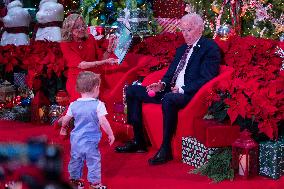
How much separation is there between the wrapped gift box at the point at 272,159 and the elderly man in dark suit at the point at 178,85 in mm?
899

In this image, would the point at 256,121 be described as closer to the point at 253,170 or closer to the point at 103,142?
the point at 253,170

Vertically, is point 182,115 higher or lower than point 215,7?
lower

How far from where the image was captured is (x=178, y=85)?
5160mm

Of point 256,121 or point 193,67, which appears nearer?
point 256,121

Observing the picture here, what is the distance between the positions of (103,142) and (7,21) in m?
4.21

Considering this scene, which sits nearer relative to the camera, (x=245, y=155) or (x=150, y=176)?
(x=245, y=155)

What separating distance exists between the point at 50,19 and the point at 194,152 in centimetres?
477

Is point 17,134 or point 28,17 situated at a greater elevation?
point 28,17

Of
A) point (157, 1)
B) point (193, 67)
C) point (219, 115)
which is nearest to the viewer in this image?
point (219, 115)

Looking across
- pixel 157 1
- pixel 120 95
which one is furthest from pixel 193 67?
pixel 157 1

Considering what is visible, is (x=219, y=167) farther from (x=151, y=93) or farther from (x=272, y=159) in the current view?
(x=151, y=93)

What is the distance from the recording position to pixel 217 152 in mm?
4453

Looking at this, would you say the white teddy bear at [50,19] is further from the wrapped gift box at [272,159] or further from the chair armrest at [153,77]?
the wrapped gift box at [272,159]

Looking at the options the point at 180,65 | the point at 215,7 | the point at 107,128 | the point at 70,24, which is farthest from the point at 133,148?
the point at 215,7
